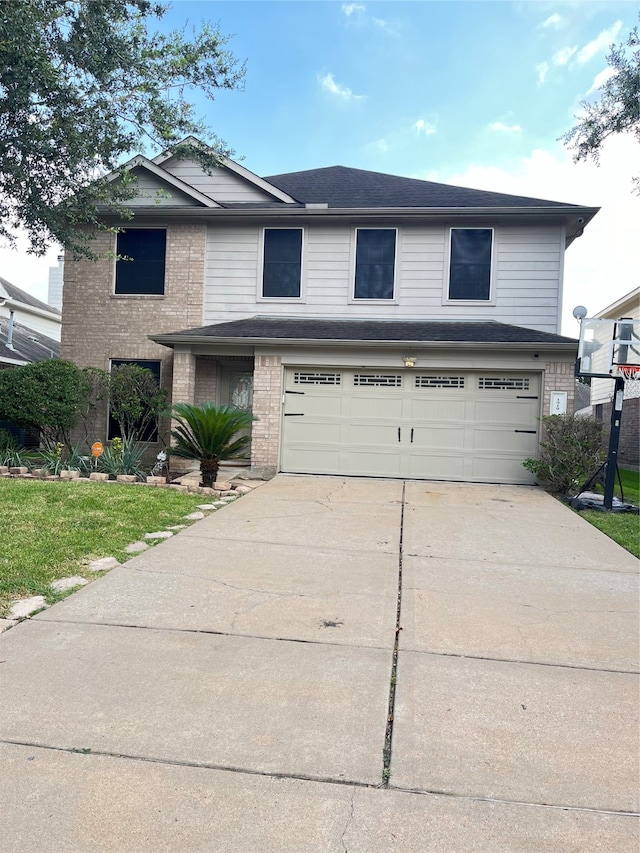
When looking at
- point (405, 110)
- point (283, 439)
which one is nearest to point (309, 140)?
point (405, 110)

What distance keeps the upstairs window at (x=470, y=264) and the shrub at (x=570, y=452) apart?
3357mm

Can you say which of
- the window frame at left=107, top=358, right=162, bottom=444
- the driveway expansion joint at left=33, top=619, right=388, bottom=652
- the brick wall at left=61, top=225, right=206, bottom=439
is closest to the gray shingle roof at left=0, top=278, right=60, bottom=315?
the brick wall at left=61, top=225, right=206, bottom=439

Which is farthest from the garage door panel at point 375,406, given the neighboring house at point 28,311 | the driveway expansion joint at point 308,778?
the neighboring house at point 28,311

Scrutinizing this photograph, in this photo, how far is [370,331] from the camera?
11664 millimetres

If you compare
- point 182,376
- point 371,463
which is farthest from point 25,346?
point 371,463

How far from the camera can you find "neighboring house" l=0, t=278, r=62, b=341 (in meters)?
21.5

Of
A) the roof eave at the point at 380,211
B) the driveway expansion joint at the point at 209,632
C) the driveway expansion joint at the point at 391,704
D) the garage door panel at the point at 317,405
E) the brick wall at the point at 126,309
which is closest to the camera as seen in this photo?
the driveway expansion joint at the point at 391,704

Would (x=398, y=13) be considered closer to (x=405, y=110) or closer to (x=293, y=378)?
(x=405, y=110)

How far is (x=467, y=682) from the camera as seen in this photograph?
10.4 feet

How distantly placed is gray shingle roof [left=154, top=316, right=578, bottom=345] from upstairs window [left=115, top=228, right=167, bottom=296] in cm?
171

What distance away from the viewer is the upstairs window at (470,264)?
12289 millimetres

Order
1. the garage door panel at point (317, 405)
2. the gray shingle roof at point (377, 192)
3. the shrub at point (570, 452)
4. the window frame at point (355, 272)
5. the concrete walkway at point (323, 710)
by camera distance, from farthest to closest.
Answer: the gray shingle roof at point (377, 192)
the window frame at point (355, 272)
the garage door panel at point (317, 405)
the shrub at point (570, 452)
the concrete walkway at point (323, 710)

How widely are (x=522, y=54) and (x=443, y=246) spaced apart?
3.96 m

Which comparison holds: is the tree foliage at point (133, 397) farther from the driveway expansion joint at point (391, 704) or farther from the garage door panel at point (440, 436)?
the driveway expansion joint at point (391, 704)
